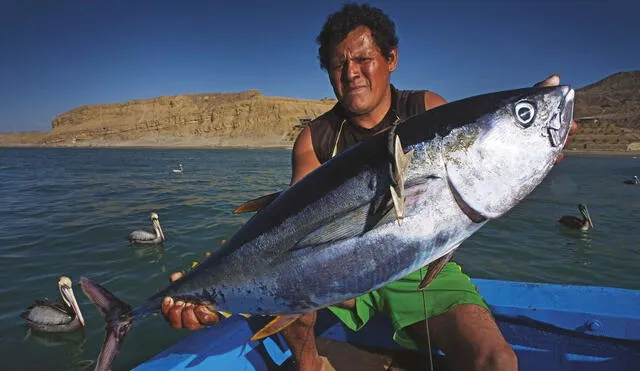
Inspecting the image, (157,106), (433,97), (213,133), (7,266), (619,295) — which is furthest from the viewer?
(157,106)

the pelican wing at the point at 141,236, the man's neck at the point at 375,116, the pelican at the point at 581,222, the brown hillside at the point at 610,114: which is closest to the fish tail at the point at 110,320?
the man's neck at the point at 375,116

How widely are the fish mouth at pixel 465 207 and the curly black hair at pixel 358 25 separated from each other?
161cm

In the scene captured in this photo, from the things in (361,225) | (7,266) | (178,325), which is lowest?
(7,266)

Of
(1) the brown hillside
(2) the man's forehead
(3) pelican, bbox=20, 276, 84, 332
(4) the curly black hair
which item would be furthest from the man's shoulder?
(1) the brown hillside

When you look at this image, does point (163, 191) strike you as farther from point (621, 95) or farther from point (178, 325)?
point (621, 95)

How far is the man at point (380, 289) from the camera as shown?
231cm

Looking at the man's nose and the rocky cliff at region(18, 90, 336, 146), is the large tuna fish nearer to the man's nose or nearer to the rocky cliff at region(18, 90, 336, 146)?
the man's nose

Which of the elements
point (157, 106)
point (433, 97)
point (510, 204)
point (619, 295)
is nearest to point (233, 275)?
point (510, 204)

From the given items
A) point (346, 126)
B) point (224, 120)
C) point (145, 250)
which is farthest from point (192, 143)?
point (346, 126)

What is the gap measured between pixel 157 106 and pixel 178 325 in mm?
110427

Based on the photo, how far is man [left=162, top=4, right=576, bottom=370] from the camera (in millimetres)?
2314

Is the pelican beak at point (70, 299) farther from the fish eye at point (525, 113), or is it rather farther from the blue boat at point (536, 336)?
the fish eye at point (525, 113)

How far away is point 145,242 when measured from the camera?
8695mm

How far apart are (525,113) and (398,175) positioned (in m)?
0.65
